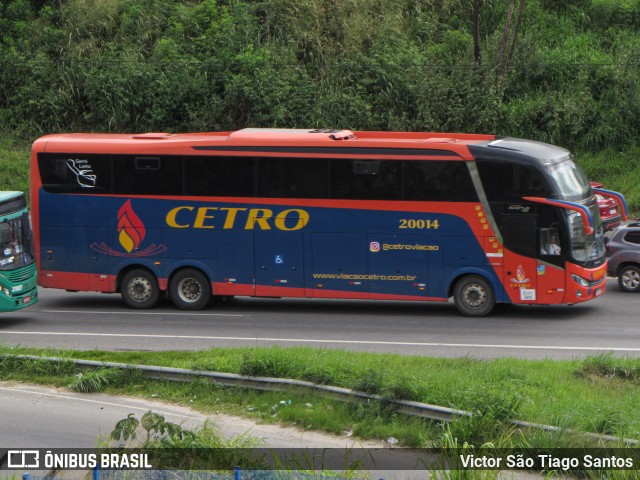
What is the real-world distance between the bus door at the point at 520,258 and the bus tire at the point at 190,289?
6.61 m

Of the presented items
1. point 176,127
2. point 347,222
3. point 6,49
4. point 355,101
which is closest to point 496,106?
point 355,101

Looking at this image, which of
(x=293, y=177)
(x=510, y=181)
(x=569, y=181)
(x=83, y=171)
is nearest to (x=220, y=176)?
(x=293, y=177)

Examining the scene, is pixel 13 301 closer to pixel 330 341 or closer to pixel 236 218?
pixel 236 218

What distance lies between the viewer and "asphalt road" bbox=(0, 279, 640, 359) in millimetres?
19469

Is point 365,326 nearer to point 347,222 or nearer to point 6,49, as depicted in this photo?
point 347,222

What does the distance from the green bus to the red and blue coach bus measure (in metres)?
1.50

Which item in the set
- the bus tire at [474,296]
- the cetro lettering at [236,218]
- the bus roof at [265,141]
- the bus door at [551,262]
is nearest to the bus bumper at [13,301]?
the cetro lettering at [236,218]

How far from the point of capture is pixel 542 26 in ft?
A: 128

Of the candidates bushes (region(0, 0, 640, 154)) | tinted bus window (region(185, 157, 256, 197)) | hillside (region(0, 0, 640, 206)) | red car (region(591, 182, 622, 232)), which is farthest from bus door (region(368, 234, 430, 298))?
bushes (region(0, 0, 640, 154))

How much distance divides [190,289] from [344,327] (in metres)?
4.04

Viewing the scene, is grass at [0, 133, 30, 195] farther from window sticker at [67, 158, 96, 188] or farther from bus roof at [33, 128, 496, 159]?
window sticker at [67, 158, 96, 188]

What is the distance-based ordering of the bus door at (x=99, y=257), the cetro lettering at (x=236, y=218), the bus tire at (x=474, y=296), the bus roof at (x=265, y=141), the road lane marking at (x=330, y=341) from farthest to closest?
the bus door at (x=99, y=257) → the cetro lettering at (x=236, y=218) → the bus roof at (x=265, y=141) → the bus tire at (x=474, y=296) → the road lane marking at (x=330, y=341)

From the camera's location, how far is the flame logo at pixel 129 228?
23250 millimetres

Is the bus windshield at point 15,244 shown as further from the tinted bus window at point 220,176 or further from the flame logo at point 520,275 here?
the flame logo at point 520,275
